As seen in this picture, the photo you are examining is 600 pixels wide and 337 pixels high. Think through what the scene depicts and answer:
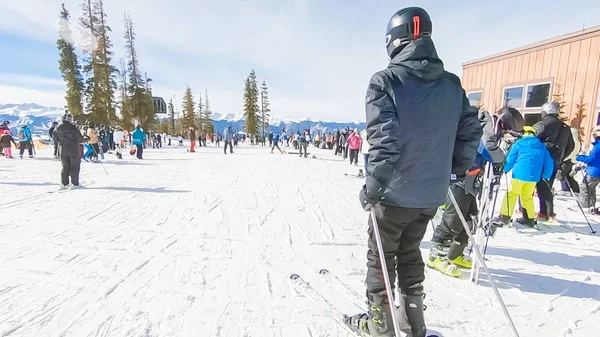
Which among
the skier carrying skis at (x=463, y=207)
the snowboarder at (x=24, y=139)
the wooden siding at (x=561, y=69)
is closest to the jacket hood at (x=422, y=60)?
the skier carrying skis at (x=463, y=207)

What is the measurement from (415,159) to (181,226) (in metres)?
3.61

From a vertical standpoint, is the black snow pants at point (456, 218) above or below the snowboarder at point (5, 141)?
below

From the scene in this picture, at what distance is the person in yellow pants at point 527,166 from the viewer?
4.12 metres

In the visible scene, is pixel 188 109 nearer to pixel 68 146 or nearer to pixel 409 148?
Answer: pixel 68 146

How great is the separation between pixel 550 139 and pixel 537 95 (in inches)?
388

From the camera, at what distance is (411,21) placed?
5.50 feet

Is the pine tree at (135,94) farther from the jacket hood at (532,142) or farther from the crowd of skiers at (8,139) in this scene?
the jacket hood at (532,142)

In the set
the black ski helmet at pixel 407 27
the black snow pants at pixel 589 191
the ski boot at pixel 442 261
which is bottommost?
the ski boot at pixel 442 261

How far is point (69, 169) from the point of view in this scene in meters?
6.52

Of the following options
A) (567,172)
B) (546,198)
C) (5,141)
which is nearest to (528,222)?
(546,198)

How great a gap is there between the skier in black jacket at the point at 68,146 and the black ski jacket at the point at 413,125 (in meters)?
7.30

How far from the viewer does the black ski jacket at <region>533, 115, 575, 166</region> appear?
444 cm

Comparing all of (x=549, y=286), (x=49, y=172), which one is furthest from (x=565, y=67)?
(x=49, y=172)

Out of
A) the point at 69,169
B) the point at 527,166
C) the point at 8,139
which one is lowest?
the point at 69,169
